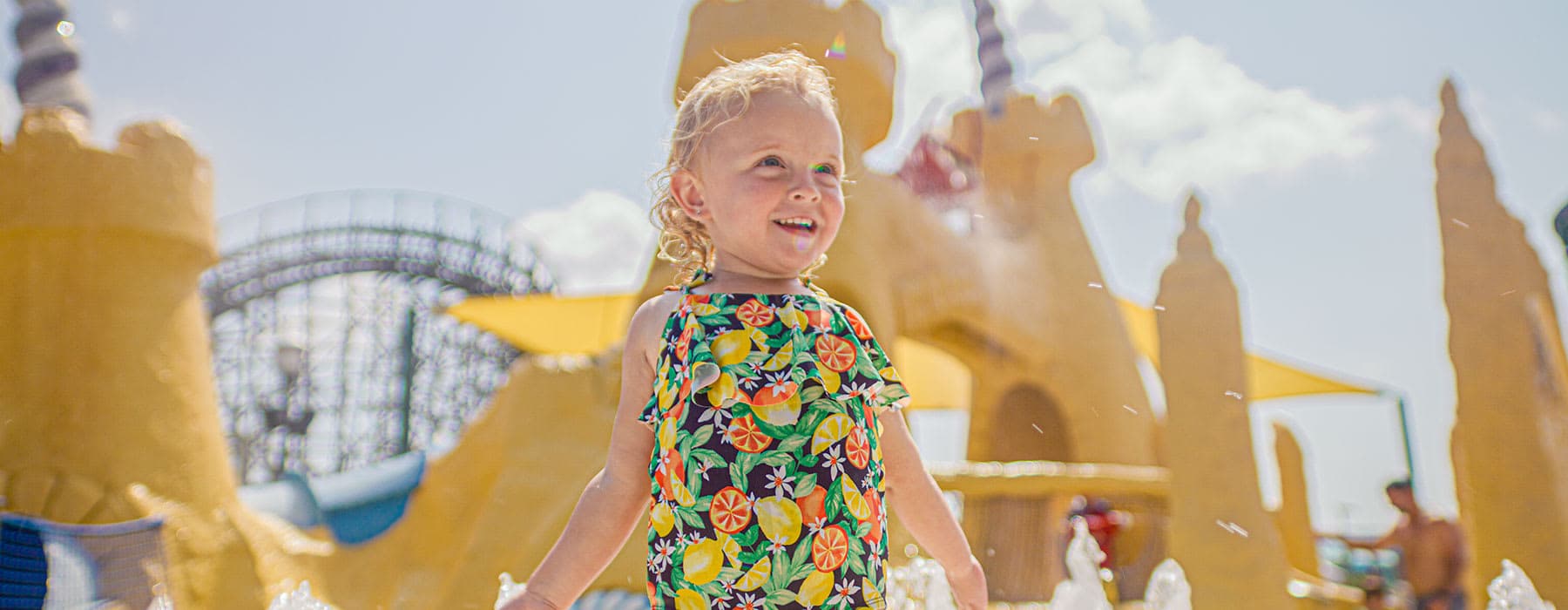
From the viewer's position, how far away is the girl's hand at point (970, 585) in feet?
4.43

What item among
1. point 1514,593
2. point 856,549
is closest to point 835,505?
point 856,549

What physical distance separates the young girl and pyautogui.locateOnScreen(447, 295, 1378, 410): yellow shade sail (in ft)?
23.0

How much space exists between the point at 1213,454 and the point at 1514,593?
1.19m

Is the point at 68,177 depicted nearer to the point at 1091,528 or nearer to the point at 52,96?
the point at 52,96

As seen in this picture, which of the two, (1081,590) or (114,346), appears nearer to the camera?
(1081,590)

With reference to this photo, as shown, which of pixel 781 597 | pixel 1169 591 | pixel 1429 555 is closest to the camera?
pixel 781 597

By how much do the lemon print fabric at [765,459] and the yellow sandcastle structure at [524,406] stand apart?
357cm

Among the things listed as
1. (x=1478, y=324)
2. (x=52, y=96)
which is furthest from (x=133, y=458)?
(x=1478, y=324)

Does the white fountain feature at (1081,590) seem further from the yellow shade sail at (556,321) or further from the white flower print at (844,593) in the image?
the yellow shade sail at (556,321)

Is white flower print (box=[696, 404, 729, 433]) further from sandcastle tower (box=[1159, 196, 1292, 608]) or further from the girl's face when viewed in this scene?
sandcastle tower (box=[1159, 196, 1292, 608])

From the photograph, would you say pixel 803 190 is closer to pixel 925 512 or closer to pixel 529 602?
pixel 925 512

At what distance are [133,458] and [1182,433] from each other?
16.1 feet

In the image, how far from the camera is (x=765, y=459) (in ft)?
4.14

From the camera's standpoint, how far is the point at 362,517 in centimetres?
632
